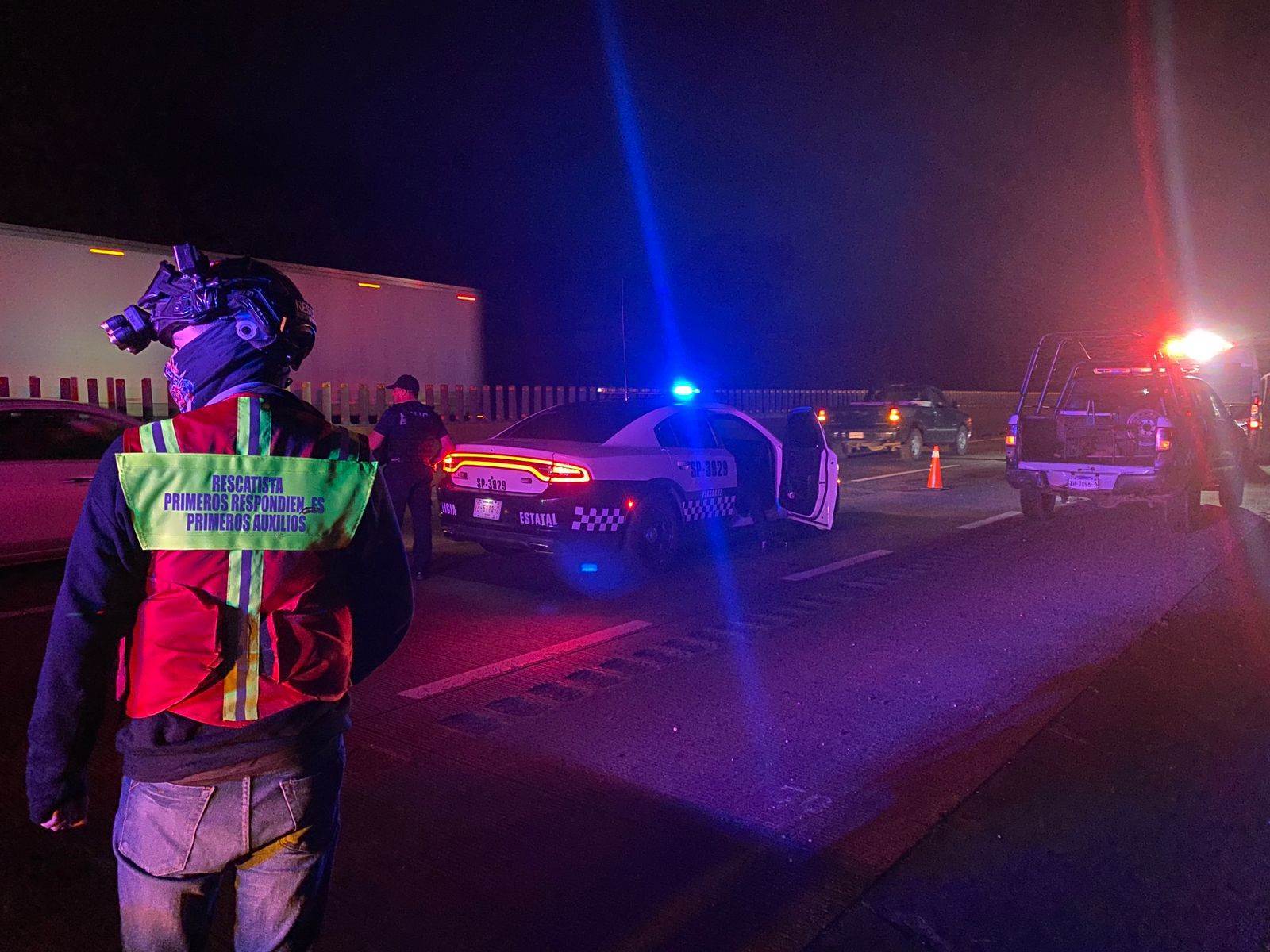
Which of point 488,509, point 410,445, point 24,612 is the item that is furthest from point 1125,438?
point 24,612

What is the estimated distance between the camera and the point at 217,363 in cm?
196

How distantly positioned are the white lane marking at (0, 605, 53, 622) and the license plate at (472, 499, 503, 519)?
3059mm

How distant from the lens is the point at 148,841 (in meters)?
1.79

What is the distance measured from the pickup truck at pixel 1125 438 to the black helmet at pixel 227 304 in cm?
988

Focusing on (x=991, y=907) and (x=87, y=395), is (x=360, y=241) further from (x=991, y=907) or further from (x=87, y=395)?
(x=991, y=907)

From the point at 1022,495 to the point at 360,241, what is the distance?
1646 centimetres

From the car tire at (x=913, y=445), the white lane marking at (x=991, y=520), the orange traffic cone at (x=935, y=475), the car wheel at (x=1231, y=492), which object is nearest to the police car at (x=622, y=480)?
the white lane marking at (x=991, y=520)

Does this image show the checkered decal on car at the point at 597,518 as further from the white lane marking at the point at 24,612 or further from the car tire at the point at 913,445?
the car tire at the point at 913,445

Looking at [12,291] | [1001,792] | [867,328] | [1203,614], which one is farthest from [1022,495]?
[867,328]

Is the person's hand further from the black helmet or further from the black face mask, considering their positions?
the black helmet

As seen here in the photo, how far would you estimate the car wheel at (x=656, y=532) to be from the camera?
311 inches

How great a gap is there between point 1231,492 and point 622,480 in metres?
8.27

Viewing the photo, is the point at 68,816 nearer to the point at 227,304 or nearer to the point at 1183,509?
the point at 227,304

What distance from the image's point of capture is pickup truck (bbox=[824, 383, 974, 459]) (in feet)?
66.5
